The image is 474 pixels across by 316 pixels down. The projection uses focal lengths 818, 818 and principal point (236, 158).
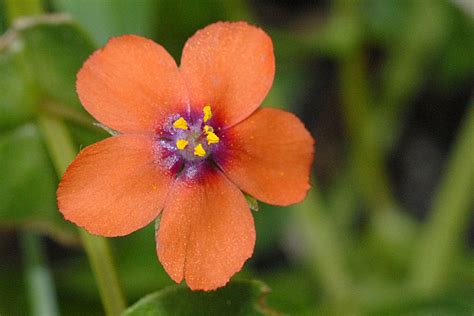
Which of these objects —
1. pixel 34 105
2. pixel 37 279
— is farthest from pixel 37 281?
pixel 34 105

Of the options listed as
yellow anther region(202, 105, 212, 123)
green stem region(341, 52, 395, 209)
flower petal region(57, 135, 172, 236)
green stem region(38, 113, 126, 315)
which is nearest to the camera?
flower petal region(57, 135, 172, 236)

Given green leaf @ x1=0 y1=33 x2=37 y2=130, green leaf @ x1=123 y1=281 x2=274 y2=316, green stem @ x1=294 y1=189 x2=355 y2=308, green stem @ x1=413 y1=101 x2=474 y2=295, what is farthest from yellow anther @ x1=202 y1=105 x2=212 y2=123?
green stem @ x1=413 y1=101 x2=474 y2=295

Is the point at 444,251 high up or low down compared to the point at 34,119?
down

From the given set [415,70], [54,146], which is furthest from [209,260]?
[415,70]

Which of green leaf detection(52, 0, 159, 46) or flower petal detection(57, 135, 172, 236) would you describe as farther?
green leaf detection(52, 0, 159, 46)

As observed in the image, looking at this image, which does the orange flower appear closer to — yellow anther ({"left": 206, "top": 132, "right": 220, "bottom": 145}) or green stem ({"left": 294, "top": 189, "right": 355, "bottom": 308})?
yellow anther ({"left": 206, "top": 132, "right": 220, "bottom": 145})

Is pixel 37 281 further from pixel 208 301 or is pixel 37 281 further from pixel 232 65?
pixel 232 65

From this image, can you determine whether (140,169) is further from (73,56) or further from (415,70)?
(415,70)
